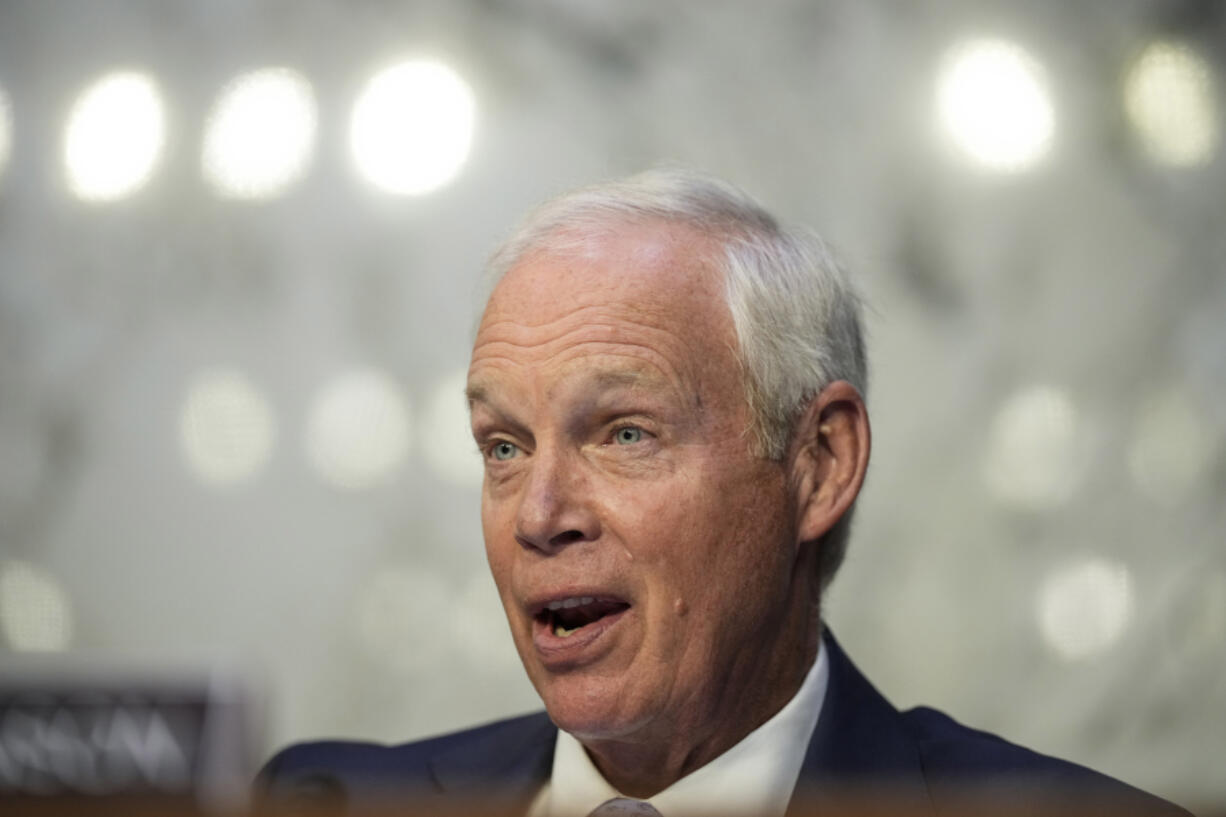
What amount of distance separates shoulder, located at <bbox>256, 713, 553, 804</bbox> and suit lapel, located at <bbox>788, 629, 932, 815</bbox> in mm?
488

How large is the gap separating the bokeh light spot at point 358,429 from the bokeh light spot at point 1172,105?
67.7 inches

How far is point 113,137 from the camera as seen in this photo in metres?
3.14

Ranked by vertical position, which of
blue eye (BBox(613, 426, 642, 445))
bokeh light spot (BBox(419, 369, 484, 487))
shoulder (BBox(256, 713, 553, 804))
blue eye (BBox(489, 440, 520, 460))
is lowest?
shoulder (BBox(256, 713, 553, 804))

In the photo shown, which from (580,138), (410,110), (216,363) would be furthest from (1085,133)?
(216,363)

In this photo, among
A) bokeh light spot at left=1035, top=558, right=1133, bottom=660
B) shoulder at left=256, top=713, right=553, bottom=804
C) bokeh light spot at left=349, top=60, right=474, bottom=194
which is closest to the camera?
shoulder at left=256, top=713, right=553, bottom=804

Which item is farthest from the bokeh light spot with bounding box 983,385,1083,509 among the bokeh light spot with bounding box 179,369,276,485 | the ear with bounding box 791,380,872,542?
the bokeh light spot with bounding box 179,369,276,485

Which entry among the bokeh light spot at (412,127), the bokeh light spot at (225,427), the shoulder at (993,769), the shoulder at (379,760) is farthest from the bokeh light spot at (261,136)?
the shoulder at (993,769)

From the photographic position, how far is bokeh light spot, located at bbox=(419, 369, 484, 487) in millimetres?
3025

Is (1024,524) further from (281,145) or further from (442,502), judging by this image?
(281,145)

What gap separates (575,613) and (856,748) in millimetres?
460

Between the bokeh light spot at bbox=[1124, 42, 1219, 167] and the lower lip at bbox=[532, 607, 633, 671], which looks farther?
the bokeh light spot at bbox=[1124, 42, 1219, 167]

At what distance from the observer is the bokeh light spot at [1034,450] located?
114 inches

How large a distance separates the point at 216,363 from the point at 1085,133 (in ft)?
6.50

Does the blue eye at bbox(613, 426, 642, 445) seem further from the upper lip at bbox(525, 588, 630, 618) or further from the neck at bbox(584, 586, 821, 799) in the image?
the neck at bbox(584, 586, 821, 799)
